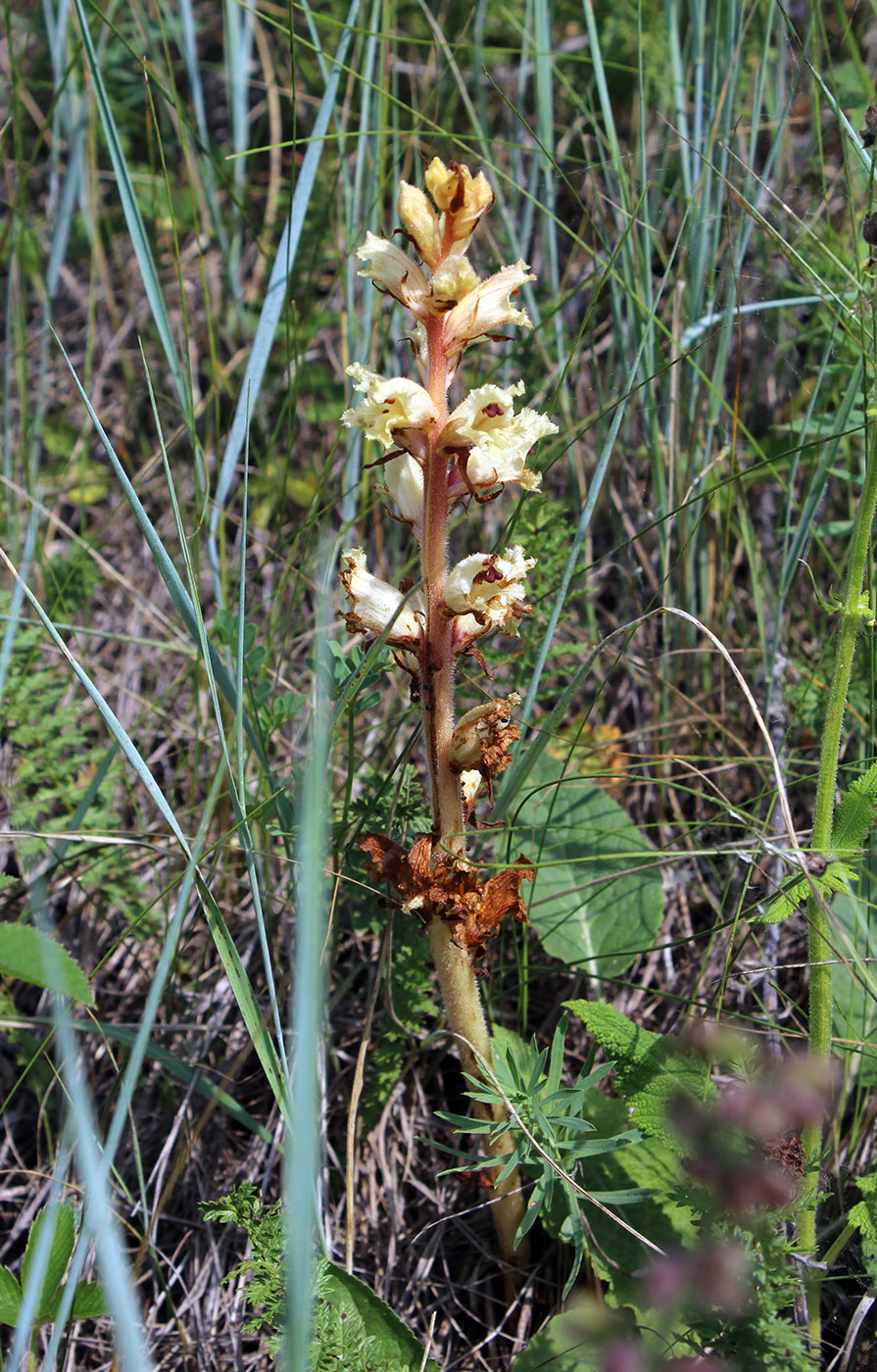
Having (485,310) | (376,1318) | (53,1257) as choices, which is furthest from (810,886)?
(53,1257)

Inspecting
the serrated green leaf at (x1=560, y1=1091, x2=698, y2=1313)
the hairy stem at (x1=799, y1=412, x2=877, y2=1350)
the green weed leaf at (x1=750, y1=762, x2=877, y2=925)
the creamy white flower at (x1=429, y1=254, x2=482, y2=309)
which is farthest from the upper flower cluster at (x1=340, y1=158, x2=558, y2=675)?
the serrated green leaf at (x1=560, y1=1091, x2=698, y2=1313)

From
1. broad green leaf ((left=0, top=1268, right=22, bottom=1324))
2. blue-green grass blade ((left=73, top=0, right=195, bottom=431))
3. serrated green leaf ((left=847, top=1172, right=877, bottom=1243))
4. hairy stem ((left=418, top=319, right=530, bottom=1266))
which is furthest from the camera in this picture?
blue-green grass blade ((left=73, top=0, right=195, bottom=431))

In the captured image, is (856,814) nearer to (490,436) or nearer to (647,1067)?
(647,1067)

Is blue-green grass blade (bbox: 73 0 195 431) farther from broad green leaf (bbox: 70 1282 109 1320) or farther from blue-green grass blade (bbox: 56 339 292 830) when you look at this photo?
broad green leaf (bbox: 70 1282 109 1320)

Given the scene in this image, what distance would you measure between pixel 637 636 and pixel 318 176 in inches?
80.7

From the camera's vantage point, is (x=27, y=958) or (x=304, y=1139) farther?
(x=27, y=958)

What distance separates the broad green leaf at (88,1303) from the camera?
5.50 feet

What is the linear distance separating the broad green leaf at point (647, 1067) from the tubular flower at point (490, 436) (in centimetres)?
93

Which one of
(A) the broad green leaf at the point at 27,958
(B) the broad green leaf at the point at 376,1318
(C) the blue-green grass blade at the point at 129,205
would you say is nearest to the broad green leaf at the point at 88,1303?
(B) the broad green leaf at the point at 376,1318

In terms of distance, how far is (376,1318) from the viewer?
1.68 meters

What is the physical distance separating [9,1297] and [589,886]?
4.56 ft

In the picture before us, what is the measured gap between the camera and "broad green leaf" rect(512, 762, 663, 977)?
2.17m

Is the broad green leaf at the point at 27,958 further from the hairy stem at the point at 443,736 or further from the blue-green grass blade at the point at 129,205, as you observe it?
the blue-green grass blade at the point at 129,205

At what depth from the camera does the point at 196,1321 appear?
6.57ft
